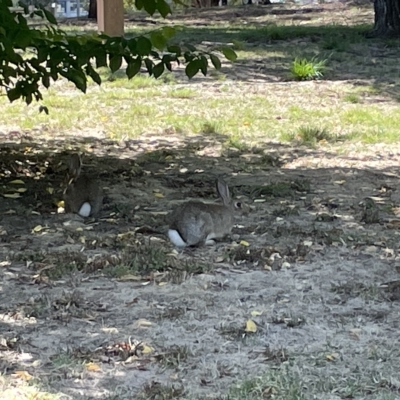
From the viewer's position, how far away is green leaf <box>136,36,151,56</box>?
5.23m

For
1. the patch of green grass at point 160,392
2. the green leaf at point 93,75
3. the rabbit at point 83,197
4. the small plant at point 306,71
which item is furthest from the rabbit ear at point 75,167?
the small plant at point 306,71

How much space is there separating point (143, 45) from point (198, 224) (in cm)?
110

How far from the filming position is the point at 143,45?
5.22 meters

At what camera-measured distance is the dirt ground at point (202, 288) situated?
3709 millimetres

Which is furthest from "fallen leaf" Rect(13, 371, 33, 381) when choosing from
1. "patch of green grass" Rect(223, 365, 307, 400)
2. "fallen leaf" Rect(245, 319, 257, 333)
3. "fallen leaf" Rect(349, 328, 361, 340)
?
"fallen leaf" Rect(349, 328, 361, 340)

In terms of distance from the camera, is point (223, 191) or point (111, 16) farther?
point (111, 16)

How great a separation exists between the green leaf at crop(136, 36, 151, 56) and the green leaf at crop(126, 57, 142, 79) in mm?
216

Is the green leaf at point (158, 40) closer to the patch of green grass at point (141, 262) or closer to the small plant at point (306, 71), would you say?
the patch of green grass at point (141, 262)

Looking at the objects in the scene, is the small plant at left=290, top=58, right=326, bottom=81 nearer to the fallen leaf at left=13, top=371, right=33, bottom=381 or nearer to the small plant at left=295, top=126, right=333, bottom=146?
the small plant at left=295, top=126, right=333, bottom=146

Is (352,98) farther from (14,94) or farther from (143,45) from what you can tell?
(143,45)

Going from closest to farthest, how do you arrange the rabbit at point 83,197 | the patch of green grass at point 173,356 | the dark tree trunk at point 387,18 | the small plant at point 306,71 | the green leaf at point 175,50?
the patch of green grass at point 173,356 → the green leaf at point 175,50 → the rabbit at point 83,197 → the small plant at point 306,71 → the dark tree trunk at point 387,18

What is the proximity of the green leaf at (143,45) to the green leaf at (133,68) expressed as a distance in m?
0.22

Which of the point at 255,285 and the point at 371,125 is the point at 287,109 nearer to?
the point at 371,125

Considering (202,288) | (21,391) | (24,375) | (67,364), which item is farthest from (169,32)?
(21,391)
